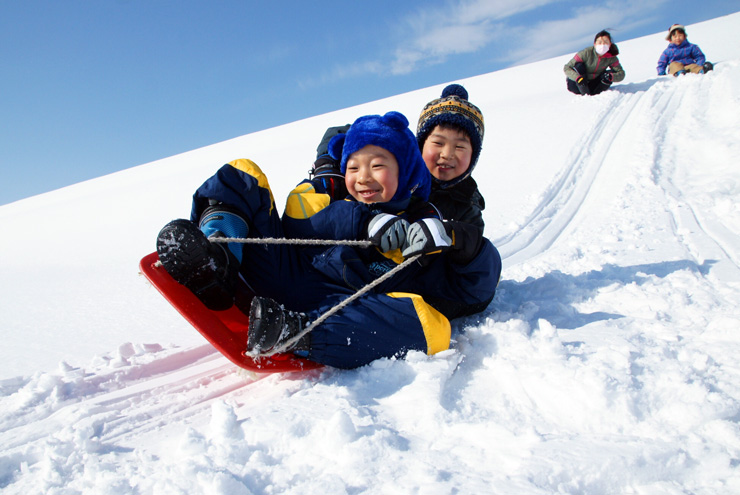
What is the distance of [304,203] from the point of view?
188cm

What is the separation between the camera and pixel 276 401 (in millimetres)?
1327

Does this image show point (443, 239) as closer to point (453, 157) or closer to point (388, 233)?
point (388, 233)

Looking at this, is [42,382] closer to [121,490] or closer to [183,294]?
[183,294]

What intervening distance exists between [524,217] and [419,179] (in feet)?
5.73

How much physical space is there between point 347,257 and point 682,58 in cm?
858

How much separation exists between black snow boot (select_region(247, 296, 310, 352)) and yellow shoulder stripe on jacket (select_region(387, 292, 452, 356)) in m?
0.43

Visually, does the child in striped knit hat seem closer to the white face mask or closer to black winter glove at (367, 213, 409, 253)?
black winter glove at (367, 213, 409, 253)

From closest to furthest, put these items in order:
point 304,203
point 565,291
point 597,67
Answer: point 304,203, point 565,291, point 597,67

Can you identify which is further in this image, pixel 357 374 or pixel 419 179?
pixel 419 179

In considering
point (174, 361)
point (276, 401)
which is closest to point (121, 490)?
point (276, 401)

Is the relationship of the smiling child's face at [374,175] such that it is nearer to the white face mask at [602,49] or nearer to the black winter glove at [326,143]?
the black winter glove at [326,143]

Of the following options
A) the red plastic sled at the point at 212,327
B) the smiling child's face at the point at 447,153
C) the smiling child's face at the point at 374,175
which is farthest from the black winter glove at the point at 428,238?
the smiling child's face at the point at 447,153

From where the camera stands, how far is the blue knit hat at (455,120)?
7.82 ft

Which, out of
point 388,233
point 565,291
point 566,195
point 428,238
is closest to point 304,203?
point 388,233
